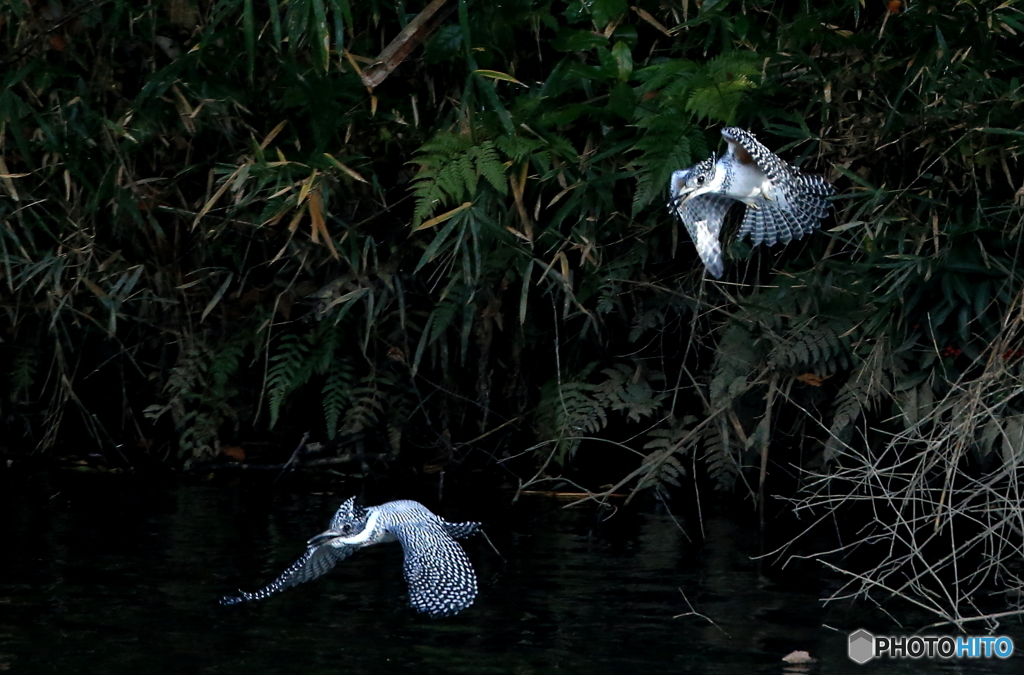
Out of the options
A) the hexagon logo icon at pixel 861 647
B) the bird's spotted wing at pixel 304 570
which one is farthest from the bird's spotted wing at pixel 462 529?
the hexagon logo icon at pixel 861 647

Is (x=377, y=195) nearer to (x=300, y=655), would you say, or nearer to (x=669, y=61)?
(x=669, y=61)

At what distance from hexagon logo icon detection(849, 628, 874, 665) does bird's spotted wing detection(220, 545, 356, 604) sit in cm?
143

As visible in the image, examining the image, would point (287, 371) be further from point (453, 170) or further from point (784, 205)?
point (784, 205)

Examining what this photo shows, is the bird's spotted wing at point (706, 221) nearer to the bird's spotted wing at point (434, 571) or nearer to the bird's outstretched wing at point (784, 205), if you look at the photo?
the bird's outstretched wing at point (784, 205)

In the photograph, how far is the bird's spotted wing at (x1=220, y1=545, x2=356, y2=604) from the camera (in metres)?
3.75

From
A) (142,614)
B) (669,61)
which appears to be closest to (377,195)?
(669,61)

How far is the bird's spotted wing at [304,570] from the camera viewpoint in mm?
3750

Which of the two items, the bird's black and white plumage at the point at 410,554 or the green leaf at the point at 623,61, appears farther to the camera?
the green leaf at the point at 623,61

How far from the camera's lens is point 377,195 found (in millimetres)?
4762

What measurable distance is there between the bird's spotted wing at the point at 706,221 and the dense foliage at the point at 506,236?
138 mm

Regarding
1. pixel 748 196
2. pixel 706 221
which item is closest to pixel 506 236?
pixel 706 221

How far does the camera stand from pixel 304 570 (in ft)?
12.6

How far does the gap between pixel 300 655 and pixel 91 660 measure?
51 centimetres

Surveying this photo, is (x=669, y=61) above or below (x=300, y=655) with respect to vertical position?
above
